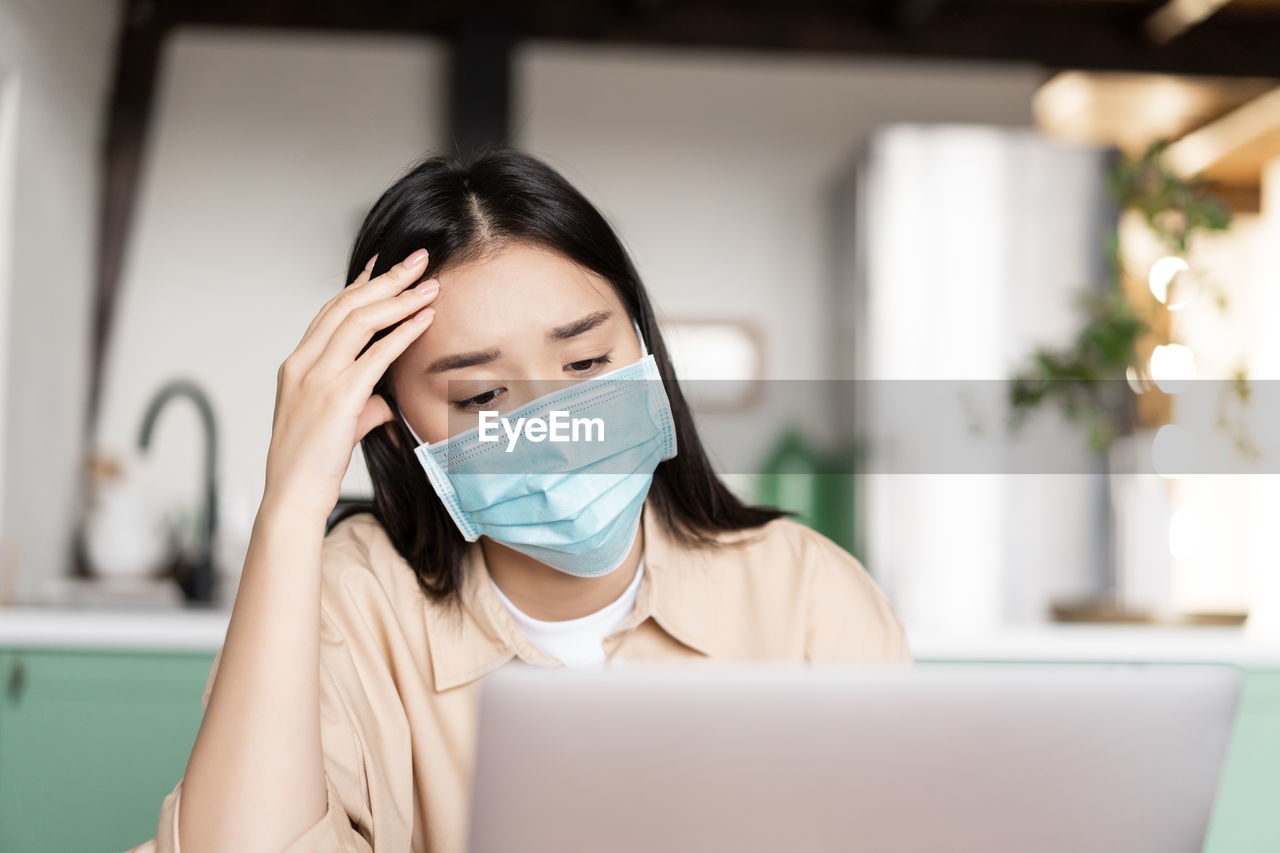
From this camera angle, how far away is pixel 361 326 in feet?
3.13

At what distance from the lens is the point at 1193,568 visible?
536 centimetres

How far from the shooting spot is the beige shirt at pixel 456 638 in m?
0.99

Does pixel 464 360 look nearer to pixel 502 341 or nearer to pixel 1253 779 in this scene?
pixel 502 341

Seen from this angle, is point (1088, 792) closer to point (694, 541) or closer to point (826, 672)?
point (826, 672)

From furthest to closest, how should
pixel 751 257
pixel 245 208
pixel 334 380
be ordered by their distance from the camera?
pixel 751 257
pixel 245 208
pixel 334 380

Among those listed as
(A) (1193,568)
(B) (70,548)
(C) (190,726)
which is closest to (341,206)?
(B) (70,548)

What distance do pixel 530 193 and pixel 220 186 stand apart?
2.31 meters

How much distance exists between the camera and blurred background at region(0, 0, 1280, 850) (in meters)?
2.14

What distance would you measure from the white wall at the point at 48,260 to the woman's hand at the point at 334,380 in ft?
5.10

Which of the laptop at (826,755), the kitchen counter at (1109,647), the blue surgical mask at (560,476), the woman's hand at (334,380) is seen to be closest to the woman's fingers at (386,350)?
the woman's hand at (334,380)

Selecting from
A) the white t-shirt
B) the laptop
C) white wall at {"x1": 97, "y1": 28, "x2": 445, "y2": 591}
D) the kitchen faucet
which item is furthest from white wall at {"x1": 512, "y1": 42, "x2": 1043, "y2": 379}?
the laptop

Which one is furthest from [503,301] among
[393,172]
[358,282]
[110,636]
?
[393,172]

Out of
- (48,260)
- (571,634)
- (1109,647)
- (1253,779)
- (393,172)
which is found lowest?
(1253,779)

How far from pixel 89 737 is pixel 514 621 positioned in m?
0.96
